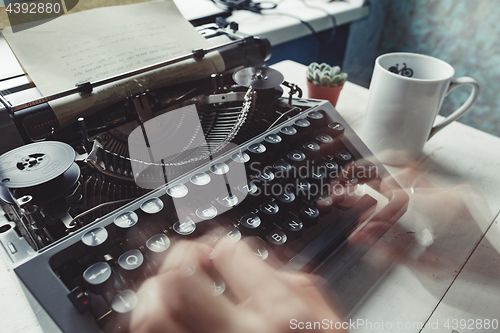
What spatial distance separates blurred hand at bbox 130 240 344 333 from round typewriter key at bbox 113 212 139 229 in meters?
0.07

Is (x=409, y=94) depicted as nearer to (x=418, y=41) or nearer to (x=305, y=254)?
(x=305, y=254)

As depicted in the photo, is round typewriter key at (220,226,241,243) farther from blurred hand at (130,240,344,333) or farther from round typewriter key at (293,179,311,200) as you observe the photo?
round typewriter key at (293,179,311,200)

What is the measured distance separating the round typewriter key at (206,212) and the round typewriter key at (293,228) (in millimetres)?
119

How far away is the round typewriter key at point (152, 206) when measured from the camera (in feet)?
1.58

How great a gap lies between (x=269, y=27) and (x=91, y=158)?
107cm

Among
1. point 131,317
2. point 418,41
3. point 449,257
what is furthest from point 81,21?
point 418,41

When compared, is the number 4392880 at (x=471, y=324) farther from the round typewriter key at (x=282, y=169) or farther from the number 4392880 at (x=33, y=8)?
the number 4392880 at (x=33, y=8)

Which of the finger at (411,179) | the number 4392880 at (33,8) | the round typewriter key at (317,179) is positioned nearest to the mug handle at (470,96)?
the finger at (411,179)

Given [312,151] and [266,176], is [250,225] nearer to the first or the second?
[266,176]

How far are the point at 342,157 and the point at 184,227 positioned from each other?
36cm

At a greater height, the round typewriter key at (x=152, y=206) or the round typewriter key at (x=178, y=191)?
the round typewriter key at (x=152, y=206)

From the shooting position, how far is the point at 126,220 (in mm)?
466

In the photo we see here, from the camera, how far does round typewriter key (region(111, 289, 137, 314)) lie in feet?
1.29

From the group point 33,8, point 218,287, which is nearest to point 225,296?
point 218,287
